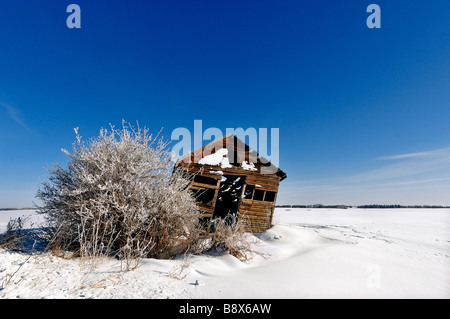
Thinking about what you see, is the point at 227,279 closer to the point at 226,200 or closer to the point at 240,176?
the point at 240,176

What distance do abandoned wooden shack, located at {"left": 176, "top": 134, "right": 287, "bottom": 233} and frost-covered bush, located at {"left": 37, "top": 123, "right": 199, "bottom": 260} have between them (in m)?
3.66

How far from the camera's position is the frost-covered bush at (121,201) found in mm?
5230

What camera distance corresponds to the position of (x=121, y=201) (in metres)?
5.40

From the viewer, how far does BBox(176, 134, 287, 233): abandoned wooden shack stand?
33.6ft

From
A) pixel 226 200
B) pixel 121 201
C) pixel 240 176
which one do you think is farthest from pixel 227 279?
pixel 226 200

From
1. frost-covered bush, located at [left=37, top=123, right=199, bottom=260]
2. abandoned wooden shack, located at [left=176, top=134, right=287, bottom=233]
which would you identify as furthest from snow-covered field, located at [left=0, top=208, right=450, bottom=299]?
abandoned wooden shack, located at [left=176, top=134, right=287, bottom=233]

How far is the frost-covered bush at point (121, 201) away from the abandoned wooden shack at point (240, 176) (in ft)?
12.0

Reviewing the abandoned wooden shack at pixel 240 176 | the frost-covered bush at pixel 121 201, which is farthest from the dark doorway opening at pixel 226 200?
the frost-covered bush at pixel 121 201

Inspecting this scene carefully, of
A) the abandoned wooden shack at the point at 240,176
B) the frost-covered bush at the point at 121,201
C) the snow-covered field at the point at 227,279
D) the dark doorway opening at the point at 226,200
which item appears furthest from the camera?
the dark doorway opening at the point at 226,200

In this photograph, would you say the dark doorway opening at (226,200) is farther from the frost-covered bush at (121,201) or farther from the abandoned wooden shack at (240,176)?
Answer: the frost-covered bush at (121,201)

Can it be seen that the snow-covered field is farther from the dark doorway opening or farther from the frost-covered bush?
the dark doorway opening
